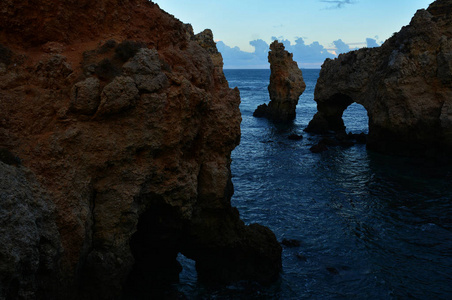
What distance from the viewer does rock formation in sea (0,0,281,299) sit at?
263 inches

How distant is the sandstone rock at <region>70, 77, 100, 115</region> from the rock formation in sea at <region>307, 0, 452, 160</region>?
2770cm

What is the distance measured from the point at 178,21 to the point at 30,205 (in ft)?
24.6

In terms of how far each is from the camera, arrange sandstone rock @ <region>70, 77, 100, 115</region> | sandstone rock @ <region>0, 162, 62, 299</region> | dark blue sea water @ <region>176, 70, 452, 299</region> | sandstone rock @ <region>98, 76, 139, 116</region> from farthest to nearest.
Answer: dark blue sea water @ <region>176, 70, 452, 299</region>
sandstone rock @ <region>98, 76, 139, 116</region>
sandstone rock @ <region>70, 77, 100, 115</region>
sandstone rock @ <region>0, 162, 62, 299</region>

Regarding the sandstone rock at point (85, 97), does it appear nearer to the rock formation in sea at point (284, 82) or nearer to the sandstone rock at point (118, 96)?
the sandstone rock at point (118, 96)

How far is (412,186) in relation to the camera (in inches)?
992

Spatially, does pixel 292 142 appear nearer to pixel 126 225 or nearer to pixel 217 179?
pixel 217 179

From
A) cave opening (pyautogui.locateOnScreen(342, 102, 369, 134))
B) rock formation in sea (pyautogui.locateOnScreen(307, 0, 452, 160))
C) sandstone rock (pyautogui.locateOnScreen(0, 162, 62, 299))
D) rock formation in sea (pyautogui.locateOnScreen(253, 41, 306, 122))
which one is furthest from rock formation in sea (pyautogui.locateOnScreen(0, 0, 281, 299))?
rock formation in sea (pyautogui.locateOnScreen(253, 41, 306, 122))

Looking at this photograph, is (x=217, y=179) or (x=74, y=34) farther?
(x=217, y=179)

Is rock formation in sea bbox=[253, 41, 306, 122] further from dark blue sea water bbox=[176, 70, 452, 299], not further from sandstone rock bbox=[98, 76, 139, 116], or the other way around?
sandstone rock bbox=[98, 76, 139, 116]

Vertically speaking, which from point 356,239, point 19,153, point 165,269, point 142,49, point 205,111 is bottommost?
point 356,239

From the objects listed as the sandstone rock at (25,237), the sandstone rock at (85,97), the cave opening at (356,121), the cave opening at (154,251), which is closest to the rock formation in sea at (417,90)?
the cave opening at (356,121)

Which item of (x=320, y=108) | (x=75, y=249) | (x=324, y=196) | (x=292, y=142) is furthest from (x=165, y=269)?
(x=320, y=108)

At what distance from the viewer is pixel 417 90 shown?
2980 centimetres

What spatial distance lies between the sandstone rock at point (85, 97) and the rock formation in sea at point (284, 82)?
49791 mm
